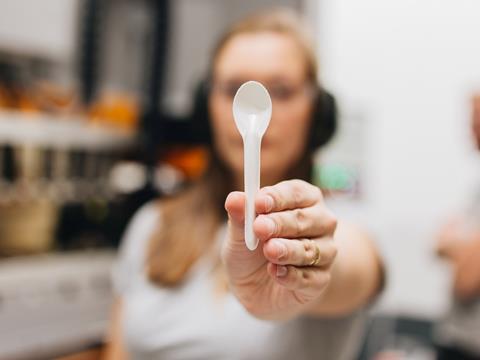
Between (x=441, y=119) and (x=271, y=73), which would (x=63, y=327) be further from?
(x=441, y=119)

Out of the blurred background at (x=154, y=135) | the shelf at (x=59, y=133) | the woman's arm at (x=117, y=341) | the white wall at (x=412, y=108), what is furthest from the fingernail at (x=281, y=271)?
the white wall at (x=412, y=108)

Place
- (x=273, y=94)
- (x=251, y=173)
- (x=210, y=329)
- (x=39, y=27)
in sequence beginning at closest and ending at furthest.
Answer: (x=251, y=173) < (x=273, y=94) < (x=210, y=329) < (x=39, y=27)

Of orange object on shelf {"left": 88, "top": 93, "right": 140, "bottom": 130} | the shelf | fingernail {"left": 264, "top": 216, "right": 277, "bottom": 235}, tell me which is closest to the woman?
fingernail {"left": 264, "top": 216, "right": 277, "bottom": 235}

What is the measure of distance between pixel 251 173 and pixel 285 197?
4cm

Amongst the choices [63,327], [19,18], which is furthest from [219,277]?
[19,18]

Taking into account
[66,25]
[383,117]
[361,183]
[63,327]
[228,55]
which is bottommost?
[63,327]

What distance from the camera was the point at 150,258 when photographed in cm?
76

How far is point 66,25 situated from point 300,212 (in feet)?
4.13

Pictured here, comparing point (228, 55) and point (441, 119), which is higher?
point (228, 55)

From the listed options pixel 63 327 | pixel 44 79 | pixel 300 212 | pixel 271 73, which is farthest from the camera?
pixel 44 79

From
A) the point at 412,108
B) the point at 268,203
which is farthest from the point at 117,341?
the point at 412,108

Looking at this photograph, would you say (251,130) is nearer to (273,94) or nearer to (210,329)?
(273,94)

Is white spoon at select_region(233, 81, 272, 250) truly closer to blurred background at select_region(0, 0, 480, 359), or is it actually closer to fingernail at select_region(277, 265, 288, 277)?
fingernail at select_region(277, 265, 288, 277)

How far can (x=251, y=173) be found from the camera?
0.26 metres
